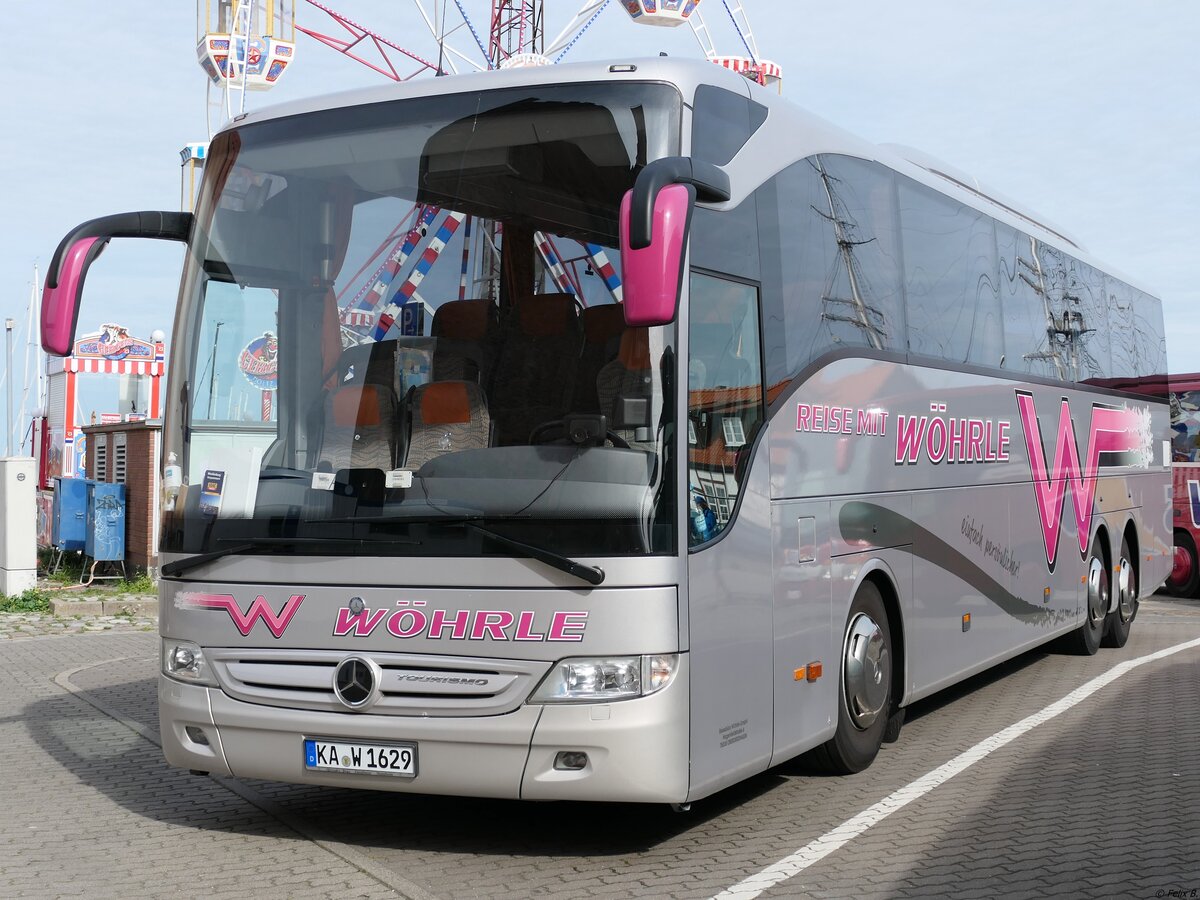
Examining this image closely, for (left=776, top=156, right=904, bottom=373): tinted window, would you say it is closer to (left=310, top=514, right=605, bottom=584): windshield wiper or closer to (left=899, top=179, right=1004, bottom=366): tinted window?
(left=899, top=179, right=1004, bottom=366): tinted window

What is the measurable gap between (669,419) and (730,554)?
0.80 m

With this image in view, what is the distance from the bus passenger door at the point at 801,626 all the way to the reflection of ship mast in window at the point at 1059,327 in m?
4.79

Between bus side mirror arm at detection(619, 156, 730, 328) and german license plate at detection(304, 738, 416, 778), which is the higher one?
bus side mirror arm at detection(619, 156, 730, 328)

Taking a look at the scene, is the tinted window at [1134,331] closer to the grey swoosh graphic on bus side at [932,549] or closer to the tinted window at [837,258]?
the grey swoosh graphic on bus side at [932,549]

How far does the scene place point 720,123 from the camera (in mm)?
6570

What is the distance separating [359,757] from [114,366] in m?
28.9

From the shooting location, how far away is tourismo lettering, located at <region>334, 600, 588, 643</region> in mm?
5891

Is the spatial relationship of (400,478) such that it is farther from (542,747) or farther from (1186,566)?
(1186,566)

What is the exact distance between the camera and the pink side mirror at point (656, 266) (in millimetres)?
5176

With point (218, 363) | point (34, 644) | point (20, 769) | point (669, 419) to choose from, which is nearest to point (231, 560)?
point (218, 363)

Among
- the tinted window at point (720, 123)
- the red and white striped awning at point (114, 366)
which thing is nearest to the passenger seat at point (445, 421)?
the tinted window at point (720, 123)

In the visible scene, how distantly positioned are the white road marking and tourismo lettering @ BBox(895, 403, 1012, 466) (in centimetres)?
176

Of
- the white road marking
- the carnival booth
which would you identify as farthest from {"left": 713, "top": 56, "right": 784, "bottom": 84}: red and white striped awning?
the white road marking

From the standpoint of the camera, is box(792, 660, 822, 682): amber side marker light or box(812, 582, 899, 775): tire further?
box(812, 582, 899, 775): tire
